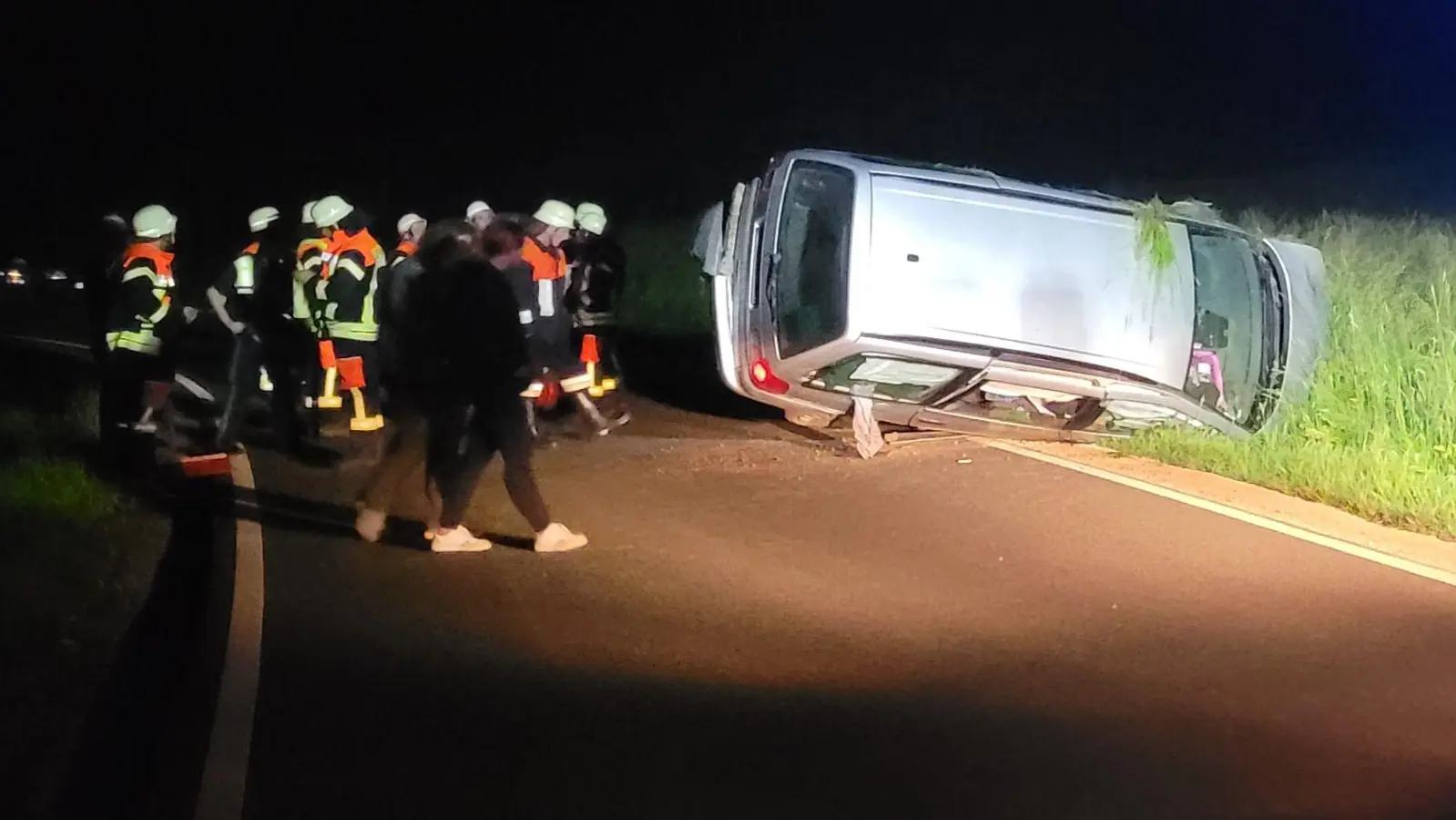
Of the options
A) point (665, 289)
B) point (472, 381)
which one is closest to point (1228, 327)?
point (472, 381)

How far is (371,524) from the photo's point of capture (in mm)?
7875

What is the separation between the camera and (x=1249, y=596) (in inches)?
268

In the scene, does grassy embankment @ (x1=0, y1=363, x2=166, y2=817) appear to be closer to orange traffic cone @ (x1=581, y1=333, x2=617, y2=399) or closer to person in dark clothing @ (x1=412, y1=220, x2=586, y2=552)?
person in dark clothing @ (x1=412, y1=220, x2=586, y2=552)

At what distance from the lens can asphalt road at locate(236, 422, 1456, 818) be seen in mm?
4695

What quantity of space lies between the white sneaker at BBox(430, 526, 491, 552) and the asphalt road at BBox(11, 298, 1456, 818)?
0.07 m

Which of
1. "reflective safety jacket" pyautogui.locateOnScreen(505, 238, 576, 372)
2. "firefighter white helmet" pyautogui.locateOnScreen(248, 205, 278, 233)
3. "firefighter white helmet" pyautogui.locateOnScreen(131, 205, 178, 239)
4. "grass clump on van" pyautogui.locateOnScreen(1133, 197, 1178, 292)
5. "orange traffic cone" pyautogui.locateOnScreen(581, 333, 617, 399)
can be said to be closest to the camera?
"grass clump on van" pyautogui.locateOnScreen(1133, 197, 1178, 292)

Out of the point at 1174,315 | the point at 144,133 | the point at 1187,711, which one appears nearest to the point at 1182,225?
the point at 1174,315

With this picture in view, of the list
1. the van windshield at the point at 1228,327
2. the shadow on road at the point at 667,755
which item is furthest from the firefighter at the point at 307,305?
the van windshield at the point at 1228,327

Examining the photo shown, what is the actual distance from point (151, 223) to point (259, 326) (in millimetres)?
1521

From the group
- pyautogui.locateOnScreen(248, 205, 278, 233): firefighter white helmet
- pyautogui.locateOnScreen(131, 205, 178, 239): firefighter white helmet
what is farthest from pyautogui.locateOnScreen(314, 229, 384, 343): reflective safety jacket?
pyautogui.locateOnScreen(131, 205, 178, 239): firefighter white helmet

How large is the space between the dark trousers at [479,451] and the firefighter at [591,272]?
3851mm

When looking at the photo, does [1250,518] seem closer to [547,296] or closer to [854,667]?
[854,667]

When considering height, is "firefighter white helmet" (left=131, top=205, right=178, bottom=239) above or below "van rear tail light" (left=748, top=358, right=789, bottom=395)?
above

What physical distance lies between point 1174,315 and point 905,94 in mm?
28647
